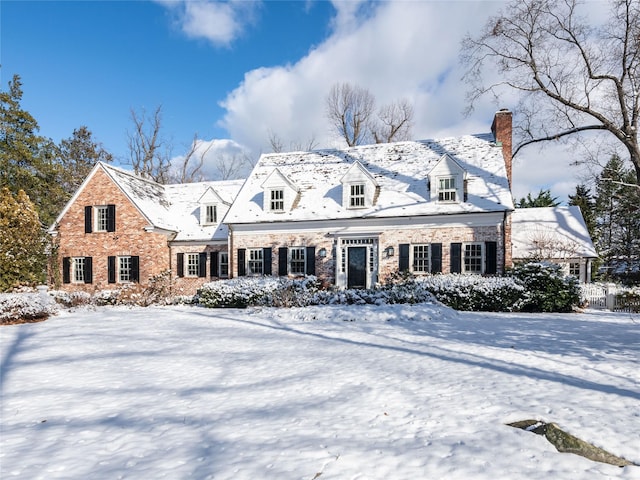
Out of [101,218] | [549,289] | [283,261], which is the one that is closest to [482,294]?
[549,289]

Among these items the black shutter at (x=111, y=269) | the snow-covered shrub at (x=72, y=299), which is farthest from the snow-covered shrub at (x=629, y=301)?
the black shutter at (x=111, y=269)

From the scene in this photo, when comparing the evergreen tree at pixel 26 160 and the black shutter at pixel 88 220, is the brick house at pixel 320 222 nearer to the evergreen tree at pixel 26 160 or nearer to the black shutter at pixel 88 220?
the black shutter at pixel 88 220

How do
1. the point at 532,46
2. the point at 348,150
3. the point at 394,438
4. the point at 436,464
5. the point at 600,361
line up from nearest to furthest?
1. the point at 436,464
2. the point at 394,438
3. the point at 600,361
4. the point at 532,46
5. the point at 348,150

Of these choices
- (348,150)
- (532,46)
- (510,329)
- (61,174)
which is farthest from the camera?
(61,174)

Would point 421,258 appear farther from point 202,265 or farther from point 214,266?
point 202,265

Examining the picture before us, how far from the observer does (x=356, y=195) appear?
19.5 meters

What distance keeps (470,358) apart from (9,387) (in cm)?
784

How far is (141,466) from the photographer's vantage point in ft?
Answer: 12.1

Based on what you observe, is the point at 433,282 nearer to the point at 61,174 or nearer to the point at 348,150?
the point at 348,150

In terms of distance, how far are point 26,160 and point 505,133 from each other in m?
35.2

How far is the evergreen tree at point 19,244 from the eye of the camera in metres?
19.6

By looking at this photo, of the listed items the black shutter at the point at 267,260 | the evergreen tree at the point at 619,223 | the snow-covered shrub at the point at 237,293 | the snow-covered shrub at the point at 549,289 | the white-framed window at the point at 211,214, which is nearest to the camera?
the snow-covered shrub at the point at 549,289

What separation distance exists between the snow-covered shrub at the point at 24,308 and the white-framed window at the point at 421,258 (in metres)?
14.9

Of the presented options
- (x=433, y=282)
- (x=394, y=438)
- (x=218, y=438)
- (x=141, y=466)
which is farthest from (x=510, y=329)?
(x=141, y=466)
